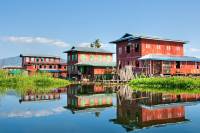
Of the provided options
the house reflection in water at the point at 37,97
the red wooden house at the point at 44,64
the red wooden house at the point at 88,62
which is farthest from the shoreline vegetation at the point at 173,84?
the red wooden house at the point at 44,64

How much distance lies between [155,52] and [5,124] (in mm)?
40349

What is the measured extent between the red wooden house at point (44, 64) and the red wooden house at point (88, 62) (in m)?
11.5

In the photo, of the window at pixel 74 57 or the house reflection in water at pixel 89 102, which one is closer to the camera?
the house reflection in water at pixel 89 102

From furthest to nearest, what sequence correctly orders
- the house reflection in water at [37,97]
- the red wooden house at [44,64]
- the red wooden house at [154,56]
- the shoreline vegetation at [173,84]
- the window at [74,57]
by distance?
the red wooden house at [44,64] → the window at [74,57] → the red wooden house at [154,56] → the shoreline vegetation at [173,84] → the house reflection in water at [37,97]

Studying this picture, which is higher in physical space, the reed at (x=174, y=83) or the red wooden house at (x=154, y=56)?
the red wooden house at (x=154, y=56)

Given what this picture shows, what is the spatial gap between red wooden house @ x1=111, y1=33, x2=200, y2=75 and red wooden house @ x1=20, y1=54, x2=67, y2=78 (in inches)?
1156

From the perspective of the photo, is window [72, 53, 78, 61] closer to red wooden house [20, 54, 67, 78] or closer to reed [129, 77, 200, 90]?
red wooden house [20, 54, 67, 78]

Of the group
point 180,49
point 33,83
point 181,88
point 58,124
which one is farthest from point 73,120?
point 180,49

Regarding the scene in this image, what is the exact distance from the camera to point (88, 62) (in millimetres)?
61094

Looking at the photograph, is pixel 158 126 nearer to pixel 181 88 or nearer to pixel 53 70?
pixel 181 88

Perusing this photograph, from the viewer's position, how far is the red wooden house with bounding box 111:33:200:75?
152 ft

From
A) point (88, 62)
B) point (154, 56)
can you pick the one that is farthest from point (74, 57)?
point (154, 56)

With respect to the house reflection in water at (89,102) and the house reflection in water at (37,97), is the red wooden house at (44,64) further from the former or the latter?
the house reflection in water at (89,102)

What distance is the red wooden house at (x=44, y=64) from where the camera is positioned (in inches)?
2972
